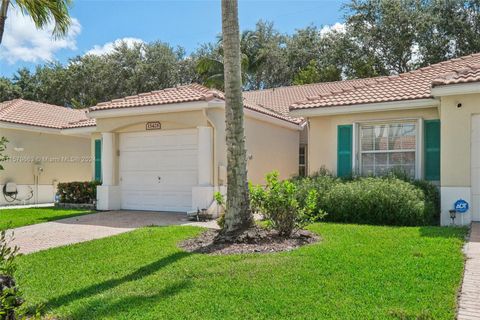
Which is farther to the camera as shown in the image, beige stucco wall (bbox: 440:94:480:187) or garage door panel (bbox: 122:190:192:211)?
garage door panel (bbox: 122:190:192:211)

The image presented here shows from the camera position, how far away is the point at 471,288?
5.94m

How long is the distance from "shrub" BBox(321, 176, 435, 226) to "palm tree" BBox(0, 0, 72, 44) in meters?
8.26

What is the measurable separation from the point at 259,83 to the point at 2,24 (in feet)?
120

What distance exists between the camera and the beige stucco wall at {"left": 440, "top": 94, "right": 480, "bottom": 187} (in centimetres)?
1130

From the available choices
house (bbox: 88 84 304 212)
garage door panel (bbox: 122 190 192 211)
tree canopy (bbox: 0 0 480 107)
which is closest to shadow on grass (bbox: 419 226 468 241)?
house (bbox: 88 84 304 212)

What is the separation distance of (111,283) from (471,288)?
530cm

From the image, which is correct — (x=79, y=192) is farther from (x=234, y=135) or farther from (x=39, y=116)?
(x=234, y=135)

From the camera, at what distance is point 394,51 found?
3447 centimetres

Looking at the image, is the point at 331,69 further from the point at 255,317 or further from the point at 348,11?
the point at 255,317

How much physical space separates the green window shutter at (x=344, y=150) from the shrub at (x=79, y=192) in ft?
33.6

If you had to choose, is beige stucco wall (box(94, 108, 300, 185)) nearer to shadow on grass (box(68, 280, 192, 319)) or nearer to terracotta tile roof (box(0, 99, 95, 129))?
terracotta tile roof (box(0, 99, 95, 129))

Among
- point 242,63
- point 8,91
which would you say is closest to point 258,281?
point 242,63

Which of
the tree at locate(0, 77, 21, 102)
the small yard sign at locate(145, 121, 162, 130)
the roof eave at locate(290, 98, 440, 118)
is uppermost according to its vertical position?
the tree at locate(0, 77, 21, 102)

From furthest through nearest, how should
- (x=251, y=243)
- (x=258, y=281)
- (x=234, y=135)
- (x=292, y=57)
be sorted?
(x=292, y=57) < (x=234, y=135) < (x=251, y=243) < (x=258, y=281)
